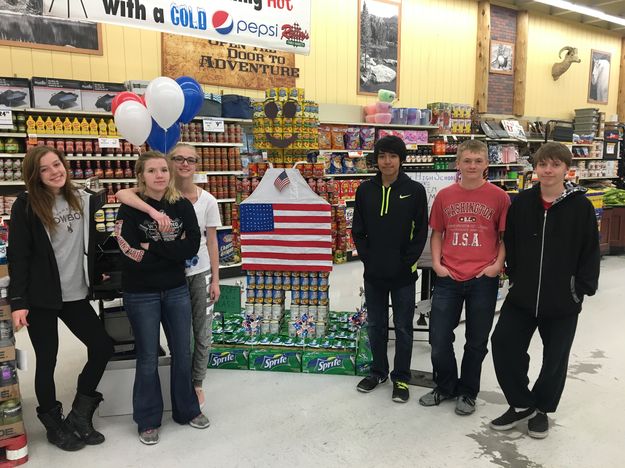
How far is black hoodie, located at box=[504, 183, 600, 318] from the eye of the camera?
2.50 m

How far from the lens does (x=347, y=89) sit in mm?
8422

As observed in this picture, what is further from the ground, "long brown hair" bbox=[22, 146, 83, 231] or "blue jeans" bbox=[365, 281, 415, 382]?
"long brown hair" bbox=[22, 146, 83, 231]

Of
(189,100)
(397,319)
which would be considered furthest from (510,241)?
(189,100)

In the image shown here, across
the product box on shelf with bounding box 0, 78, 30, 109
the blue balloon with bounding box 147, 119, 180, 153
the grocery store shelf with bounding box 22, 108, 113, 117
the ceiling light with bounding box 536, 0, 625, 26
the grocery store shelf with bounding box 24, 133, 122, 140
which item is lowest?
the blue balloon with bounding box 147, 119, 180, 153

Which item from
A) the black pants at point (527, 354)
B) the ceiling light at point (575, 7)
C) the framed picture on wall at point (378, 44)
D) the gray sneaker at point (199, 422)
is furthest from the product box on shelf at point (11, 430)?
the ceiling light at point (575, 7)

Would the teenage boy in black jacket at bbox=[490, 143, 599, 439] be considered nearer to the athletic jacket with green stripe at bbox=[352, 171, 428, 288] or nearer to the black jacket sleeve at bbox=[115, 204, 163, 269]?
the athletic jacket with green stripe at bbox=[352, 171, 428, 288]

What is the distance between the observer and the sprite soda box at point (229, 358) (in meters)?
3.74

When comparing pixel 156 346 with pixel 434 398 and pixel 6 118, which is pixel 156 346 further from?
pixel 6 118

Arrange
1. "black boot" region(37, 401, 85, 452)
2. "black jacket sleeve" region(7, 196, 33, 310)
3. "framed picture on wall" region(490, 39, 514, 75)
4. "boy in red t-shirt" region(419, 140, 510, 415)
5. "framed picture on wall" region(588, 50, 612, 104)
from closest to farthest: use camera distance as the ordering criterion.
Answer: "black jacket sleeve" region(7, 196, 33, 310) < "black boot" region(37, 401, 85, 452) < "boy in red t-shirt" region(419, 140, 510, 415) < "framed picture on wall" region(490, 39, 514, 75) < "framed picture on wall" region(588, 50, 612, 104)

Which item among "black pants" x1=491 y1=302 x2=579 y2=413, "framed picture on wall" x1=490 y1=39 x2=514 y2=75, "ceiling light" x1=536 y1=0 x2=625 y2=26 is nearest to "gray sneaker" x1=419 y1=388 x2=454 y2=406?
"black pants" x1=491 y1=302 x2=579 y2=413

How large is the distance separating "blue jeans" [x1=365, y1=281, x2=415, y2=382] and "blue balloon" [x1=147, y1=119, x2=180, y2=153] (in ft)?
5.48

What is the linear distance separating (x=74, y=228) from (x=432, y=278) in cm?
284

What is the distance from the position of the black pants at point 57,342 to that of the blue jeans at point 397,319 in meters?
1.58

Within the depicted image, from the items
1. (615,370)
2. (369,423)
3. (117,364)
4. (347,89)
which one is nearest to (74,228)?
(117,364)
